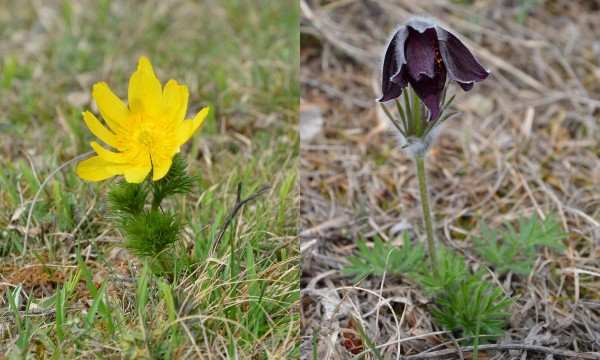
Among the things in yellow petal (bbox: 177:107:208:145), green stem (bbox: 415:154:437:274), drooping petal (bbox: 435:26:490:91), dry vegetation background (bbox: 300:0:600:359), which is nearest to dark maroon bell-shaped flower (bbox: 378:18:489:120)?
drooping petal (bbox: 435:26:490:91)

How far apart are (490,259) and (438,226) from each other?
37 cm

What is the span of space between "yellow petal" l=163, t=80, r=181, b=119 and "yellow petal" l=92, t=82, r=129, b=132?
144mm

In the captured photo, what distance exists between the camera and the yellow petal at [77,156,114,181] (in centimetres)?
208

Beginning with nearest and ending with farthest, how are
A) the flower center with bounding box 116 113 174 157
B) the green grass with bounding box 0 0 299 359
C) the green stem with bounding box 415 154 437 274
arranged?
the green grass with bounding box 0 0 299 359 < the flower center with bounding box 116 113 174 157 < the green stem with bounding box 415 154 437 274

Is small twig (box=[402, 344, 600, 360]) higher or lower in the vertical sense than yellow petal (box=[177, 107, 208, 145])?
lower

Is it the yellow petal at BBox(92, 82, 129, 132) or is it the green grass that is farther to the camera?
the yellow petal at BBox(92, 82, 129, 132)

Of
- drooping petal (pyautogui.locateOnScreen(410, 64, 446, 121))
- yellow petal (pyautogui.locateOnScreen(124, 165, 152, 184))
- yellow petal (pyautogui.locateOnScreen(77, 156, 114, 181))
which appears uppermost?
drooping petal (pyautogui.locateOnScreen(410, 64, 446, 121))

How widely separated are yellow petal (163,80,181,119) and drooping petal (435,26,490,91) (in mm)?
820

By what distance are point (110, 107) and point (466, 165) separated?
178cm

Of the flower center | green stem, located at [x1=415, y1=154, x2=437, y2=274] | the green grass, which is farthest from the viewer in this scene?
green stem, located at [x1=415, y1=154, x2=437, y2=274]

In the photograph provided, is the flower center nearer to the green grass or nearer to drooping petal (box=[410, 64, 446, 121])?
the green grass

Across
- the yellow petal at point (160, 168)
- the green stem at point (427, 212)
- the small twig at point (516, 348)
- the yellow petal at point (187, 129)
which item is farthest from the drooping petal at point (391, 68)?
the small twig at point (516, 348)

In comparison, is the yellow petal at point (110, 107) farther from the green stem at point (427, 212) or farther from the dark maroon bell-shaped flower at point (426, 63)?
the green stem at point (427, 212)

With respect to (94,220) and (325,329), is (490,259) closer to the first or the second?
(325,329)
